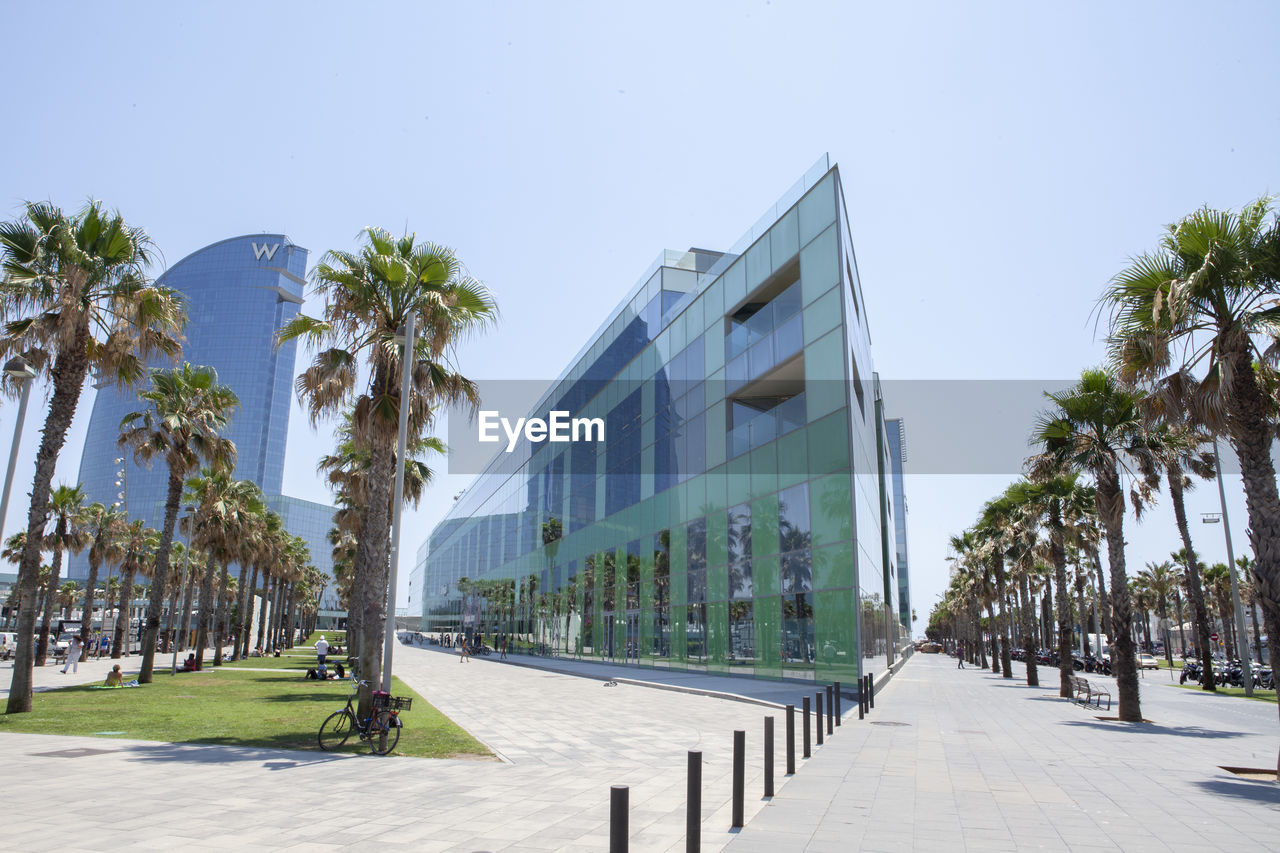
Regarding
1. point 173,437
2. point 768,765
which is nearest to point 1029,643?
point 768,765

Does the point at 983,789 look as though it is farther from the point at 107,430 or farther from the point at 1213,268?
the point at 107,430

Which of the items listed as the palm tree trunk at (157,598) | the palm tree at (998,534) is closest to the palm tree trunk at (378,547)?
the palm tree trunk at (157,598)

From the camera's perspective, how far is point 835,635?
922 inches

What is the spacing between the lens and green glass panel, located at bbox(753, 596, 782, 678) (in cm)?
2634

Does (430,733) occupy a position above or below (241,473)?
below

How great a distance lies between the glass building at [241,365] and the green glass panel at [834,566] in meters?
164

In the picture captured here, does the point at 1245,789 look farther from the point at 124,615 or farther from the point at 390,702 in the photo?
the point at 124,615

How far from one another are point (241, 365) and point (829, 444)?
181059mm

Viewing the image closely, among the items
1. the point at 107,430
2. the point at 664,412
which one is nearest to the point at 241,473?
the point at 107,430

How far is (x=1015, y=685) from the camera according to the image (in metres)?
33.8

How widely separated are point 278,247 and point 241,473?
197 ft

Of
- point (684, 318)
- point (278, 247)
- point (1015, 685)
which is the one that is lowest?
point (1015, 685)

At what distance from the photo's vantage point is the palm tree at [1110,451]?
1770 centimetres

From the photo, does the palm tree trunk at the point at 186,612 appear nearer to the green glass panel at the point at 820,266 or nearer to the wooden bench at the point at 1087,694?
the green glass panel at the point at 820,266
